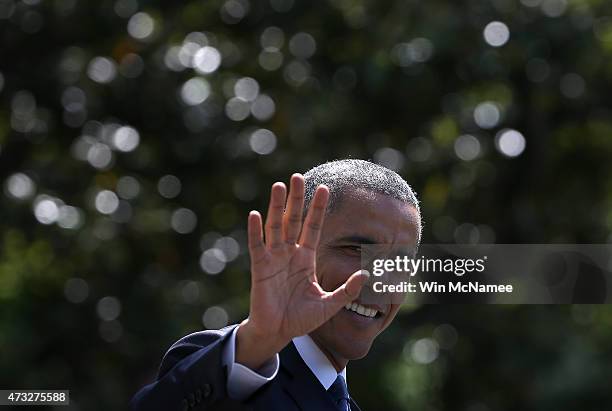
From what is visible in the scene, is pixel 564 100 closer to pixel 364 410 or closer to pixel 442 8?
pixel 442 8

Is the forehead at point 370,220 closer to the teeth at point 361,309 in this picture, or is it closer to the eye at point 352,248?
the eye at point 352,248

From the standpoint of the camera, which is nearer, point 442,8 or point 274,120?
point 442,8

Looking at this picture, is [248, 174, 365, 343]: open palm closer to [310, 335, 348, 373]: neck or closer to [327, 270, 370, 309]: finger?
[327, 270, 370, 309]: finger

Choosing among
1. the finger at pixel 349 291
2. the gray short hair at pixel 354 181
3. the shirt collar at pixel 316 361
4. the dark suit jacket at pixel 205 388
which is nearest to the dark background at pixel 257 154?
the gray short hair at pixel 354 181

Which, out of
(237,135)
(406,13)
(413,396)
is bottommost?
(413,396)

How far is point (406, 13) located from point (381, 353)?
8.35 feet

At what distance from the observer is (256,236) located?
10.0 ft

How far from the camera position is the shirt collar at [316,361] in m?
3.51

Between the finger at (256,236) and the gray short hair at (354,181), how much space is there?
64cm

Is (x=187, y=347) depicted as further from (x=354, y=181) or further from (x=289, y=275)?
(x=354, y=181)

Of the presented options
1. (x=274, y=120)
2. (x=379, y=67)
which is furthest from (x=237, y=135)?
(x=379, y=67)

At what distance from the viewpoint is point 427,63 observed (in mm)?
10289

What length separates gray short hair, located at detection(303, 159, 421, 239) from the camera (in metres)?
3.71

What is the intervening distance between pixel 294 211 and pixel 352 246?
21.5 inches
